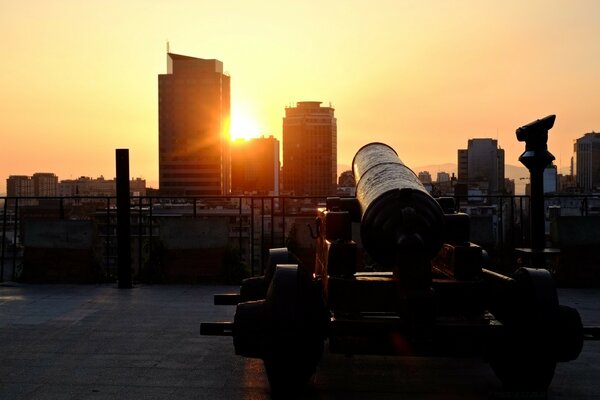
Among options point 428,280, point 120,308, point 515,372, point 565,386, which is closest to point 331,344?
point 428,280

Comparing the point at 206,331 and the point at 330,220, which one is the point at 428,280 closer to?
the point at 330,220

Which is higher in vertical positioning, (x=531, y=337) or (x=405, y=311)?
(x=405, y=311)

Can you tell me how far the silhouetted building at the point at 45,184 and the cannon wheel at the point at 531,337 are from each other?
140 meters

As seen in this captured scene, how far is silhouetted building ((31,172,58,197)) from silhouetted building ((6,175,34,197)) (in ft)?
5.98

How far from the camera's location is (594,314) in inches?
350

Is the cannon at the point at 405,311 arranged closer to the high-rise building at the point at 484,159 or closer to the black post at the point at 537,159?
the black post at the point at 537,159

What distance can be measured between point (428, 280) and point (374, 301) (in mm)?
573

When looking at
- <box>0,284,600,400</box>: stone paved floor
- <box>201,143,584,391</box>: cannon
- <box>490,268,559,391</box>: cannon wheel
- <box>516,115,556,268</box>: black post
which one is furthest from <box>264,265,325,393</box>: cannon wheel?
<box>516,115,556,268</box>: black post

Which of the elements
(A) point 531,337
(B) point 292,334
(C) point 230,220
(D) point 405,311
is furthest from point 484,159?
(B) point 292,334

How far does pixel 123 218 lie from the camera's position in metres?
11.3

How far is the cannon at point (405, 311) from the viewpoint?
4.98 metres

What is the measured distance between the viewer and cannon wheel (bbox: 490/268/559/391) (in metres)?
5.09

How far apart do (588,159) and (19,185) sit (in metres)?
108

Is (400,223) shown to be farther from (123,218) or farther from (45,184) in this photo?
(45,184)
